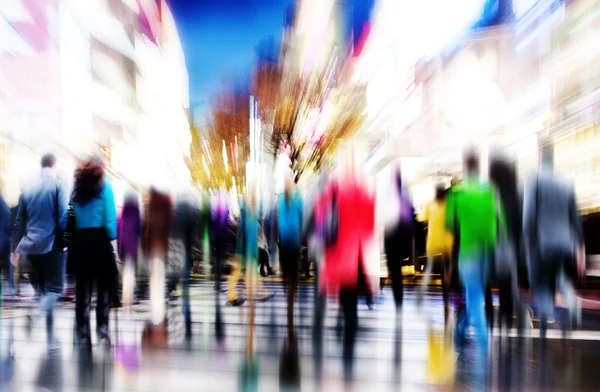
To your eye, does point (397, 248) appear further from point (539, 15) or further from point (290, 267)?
point (539, 15)

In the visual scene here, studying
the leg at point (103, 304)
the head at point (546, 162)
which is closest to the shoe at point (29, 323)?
the leg at point (103, 304)

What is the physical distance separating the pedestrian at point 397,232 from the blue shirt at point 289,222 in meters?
0.99

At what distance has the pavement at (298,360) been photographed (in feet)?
11.4

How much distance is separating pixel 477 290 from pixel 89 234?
3.48 meters

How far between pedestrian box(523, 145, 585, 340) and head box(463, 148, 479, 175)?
1.86 ft

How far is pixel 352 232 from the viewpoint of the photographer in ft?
14.1

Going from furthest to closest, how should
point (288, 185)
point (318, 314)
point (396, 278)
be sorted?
point (288, 185) < point (318, 314) < point (396, 278)

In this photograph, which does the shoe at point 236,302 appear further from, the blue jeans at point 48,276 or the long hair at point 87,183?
the long hair at point 87,183

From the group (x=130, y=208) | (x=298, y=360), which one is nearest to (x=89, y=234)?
(x=130, y=208)

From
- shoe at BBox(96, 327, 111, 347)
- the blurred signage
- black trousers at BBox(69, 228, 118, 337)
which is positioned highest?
the blurred signage

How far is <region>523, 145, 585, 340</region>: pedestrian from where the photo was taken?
4.06 m

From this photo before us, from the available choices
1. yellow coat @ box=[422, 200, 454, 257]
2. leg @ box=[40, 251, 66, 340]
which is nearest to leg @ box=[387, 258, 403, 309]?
yellow coat @ box=[422, 200, 454, 257]

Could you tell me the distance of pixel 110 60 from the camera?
16.1 meters

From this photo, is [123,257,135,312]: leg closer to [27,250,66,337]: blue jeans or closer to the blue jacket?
[27,250,66,337]: blue jeans
